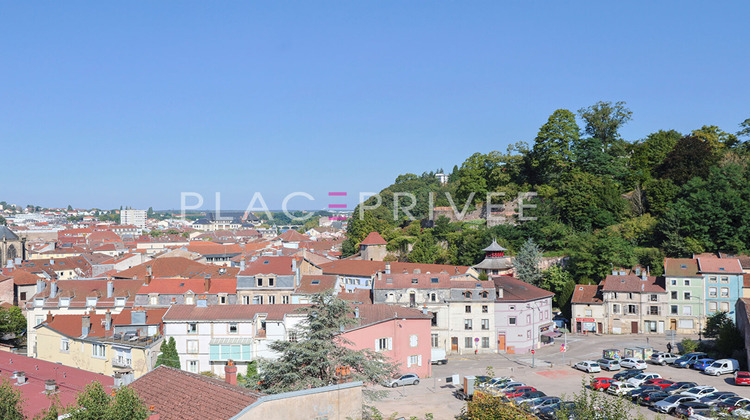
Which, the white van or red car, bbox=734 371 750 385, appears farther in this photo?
the white van

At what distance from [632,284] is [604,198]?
1289 cm

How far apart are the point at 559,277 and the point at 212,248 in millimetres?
57836

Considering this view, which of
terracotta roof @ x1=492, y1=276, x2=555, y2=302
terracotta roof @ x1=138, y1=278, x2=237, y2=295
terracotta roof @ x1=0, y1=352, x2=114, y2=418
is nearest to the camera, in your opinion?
terracotta roof @ x1=0, y1=352, x2=114, y2=418

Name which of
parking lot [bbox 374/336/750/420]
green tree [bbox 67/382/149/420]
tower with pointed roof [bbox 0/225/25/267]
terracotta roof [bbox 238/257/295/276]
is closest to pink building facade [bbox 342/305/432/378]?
parking lot [bbox 374/336/750/420]

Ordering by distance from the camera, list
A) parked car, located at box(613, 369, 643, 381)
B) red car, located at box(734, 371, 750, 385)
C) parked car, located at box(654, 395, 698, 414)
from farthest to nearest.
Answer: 1. parked car, located at box(613, 369, 643, 381)
2. red car, located at box(734, 371, 750, 385)
3. parked car, located at box(654, 395, 698, 414)

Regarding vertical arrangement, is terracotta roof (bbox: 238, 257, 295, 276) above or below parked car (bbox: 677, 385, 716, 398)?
above

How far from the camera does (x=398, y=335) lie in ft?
115

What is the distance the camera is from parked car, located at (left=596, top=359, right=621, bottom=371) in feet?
118

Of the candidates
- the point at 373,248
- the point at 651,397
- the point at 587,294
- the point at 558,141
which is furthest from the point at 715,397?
the point at 373,248

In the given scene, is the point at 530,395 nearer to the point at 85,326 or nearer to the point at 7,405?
the point at 7,405

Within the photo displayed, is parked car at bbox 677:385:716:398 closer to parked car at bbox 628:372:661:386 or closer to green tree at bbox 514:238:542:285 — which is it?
parked car at bbox 628:372:661:386

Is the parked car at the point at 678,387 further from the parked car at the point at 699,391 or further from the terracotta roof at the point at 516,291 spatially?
the terracotta roof at the point at 516,291

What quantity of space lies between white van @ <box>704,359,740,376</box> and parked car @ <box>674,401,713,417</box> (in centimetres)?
888

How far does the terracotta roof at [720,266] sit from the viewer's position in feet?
145
